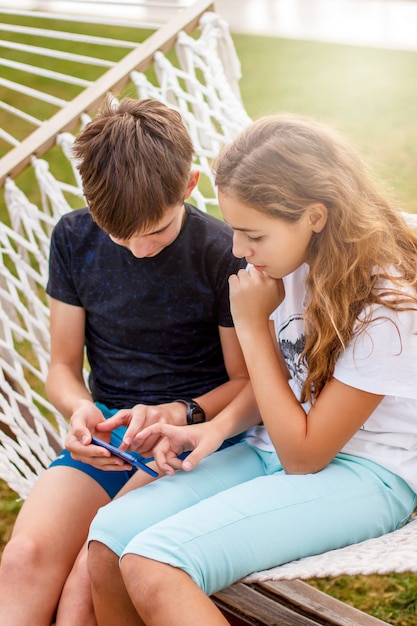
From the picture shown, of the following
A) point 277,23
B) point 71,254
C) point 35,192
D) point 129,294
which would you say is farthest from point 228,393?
point 277,23

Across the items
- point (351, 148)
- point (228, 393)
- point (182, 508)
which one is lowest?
point (182, 508)

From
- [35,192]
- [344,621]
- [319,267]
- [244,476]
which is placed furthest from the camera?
[35,192]

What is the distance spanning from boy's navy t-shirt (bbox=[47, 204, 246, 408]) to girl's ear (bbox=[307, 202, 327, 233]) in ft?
0.94

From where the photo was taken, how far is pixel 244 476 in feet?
5.18

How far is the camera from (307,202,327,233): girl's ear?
4.61ft

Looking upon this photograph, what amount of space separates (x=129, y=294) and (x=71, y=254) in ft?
0.48

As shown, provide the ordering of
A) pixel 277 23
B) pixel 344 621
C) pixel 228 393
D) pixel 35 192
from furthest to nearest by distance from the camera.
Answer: pixel 277 23
pixel 35 192
pixel 228 393
pixel 344 621

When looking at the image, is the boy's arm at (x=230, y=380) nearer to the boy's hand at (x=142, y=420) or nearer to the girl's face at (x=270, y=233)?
the boy's hand at (x=142, y=420)

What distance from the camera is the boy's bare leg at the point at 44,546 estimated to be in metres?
1.50

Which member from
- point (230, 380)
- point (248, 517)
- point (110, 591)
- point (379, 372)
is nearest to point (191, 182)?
point (230, 380)

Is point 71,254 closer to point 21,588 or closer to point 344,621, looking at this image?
point 21,588

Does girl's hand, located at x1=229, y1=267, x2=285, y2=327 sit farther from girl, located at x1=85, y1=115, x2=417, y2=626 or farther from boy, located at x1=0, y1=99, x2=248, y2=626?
boy, located at x1=0, y1=99, x2=248, y2=626

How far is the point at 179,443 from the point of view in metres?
1.54

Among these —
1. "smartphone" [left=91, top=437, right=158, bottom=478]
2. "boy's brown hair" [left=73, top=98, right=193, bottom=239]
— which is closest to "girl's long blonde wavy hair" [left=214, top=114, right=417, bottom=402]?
"boy's brown hair" [left=73, top=98, right=193, bottom=239]
